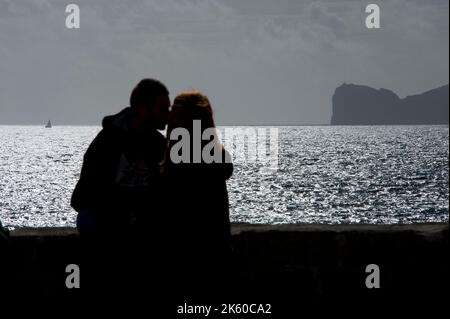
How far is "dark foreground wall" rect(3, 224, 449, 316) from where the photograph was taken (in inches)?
170

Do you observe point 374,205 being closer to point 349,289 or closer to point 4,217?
point 4,217

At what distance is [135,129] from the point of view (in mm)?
3395

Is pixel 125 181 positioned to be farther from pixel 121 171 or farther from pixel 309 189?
pixel 309 189

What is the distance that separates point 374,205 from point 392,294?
52.8 meters

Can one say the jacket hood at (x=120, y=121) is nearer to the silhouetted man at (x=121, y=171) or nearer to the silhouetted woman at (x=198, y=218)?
the silhouetted man at (x=121, y=171)

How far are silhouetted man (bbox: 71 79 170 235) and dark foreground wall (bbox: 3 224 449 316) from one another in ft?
3.85

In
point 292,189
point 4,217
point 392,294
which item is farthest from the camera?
point 292,189

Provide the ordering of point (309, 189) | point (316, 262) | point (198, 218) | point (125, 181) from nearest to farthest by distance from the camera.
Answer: point (198, 218) → point (125, 181) → point (316, 262) → point (309, 189)

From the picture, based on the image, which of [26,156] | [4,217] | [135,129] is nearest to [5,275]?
[135,129]

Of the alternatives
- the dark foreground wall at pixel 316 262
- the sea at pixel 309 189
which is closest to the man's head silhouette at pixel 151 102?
the dark foreground wall at pixel 316 262

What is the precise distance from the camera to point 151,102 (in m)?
3.28

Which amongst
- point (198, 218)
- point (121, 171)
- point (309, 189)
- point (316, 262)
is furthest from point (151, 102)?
point (309, 189)

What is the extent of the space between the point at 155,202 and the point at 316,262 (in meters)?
1.52

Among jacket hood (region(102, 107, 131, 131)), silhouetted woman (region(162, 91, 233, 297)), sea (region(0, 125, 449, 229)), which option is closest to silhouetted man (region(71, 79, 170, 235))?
jacket hood (region(102, 107, 131, 131))
